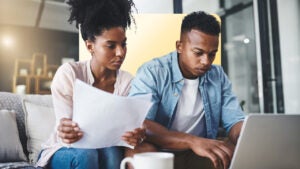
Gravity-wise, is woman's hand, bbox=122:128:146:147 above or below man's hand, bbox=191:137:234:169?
above

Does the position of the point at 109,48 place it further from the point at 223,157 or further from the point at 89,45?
the point at 223,157

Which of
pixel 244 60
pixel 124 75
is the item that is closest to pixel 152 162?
pixel 124 75

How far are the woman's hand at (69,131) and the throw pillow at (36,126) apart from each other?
0.44 m

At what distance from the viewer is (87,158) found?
0.80 m

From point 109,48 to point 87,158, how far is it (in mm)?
284

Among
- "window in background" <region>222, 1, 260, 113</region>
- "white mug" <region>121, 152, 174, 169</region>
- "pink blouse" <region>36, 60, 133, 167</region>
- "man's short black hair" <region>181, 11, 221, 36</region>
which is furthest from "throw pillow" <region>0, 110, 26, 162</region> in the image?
"window in background" <region>222, 1, 260, 113</region>

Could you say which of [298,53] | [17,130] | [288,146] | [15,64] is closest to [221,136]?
[288,146]

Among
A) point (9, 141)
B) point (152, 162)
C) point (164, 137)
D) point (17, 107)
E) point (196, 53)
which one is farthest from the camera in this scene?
point (17, 107)

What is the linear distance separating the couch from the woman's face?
1.41 feet

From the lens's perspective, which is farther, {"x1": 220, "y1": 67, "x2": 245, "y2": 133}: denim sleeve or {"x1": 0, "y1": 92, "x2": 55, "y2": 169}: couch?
{"x1": 0, "y1": 92, "x2": 55, "y2": 169}: couch

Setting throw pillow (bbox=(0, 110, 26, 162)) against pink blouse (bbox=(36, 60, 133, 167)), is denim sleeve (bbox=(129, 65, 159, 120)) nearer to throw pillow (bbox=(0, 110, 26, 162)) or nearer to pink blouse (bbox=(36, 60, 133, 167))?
pink blouse (bbox=(36, 60, 133, 167))

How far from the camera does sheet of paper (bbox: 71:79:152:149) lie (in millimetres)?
722

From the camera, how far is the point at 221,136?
1087 mm

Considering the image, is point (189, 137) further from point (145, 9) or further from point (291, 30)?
point (291, 30)
